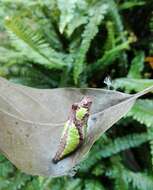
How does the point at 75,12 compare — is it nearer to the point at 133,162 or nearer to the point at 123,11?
the point at 123,11

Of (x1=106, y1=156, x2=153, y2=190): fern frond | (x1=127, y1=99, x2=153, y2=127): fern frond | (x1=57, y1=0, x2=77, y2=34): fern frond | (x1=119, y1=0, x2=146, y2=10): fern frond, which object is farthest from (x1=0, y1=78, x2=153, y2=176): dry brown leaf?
(x1=119, y1=0, x2=146, y2=10): fern frond

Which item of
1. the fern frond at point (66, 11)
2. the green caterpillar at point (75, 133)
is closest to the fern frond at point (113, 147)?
the fern frond at point (66, 11)

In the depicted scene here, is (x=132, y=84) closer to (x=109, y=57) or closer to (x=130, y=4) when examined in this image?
(x=109, y=57)

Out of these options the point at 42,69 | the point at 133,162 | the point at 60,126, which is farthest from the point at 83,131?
the point at 42,69

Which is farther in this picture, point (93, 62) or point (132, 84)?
point (93, 62)

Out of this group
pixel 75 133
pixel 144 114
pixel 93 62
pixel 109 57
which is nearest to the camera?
pixel 75 133

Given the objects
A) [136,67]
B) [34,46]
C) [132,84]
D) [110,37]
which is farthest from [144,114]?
[34,46]

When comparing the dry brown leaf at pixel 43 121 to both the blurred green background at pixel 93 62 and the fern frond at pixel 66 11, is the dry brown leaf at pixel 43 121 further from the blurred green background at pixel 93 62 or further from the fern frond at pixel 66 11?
the fern frond at pixel 66 11

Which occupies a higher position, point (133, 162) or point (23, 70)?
point (23, 70)
